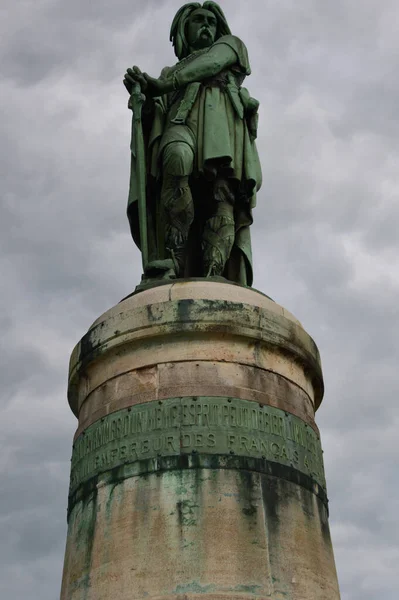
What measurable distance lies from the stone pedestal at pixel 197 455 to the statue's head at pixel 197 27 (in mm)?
4237

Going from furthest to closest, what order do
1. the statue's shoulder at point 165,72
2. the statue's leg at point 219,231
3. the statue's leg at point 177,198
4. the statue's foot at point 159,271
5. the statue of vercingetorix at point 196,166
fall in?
the statue's shoulder at point 165,72
the statue's leg at point 219,231
the statue of vercingetorix at point 196,166
the statue's leg at point 177,198
the statue's foot at point 159,271

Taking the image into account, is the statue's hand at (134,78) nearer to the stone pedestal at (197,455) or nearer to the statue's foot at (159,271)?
the statue's foot at (159,271)

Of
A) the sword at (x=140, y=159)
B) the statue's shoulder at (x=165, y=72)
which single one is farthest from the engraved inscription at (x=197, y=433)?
the statue's shoulder at (x=165, y=72)

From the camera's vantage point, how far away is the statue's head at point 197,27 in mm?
11586

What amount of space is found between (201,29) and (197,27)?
0.27 ft

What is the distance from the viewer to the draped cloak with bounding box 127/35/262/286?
10242 millimetres

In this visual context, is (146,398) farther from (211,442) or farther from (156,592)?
(156,592)

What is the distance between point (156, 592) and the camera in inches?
278

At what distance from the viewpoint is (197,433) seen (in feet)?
25.6

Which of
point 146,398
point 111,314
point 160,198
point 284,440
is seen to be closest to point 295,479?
point 284,440

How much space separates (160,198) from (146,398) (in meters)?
3.09

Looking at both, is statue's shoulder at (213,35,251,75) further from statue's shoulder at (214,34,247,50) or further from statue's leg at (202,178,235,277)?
statue's leg at (202,178,235,277)

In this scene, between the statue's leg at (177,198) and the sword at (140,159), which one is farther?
the sword at (140,159)

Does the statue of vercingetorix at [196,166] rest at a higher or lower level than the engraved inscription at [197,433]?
higher
